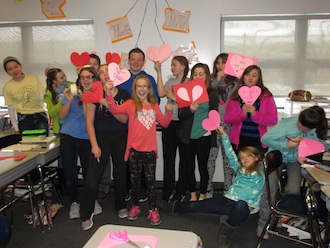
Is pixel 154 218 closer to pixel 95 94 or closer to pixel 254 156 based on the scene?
pixel 254 156

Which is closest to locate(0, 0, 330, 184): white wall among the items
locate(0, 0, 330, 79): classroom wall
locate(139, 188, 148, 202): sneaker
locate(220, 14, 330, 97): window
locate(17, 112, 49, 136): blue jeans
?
locate(0, 0, 330, 79): classroom wall

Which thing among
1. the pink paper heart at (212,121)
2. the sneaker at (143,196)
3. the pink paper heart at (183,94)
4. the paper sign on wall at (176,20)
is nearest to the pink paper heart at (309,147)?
the pink paper heart at (212,121)

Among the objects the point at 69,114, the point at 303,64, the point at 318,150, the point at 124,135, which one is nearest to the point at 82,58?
the point at 69,114

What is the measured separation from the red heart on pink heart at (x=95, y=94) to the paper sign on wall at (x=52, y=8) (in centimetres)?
177

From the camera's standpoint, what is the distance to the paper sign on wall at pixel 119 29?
11.3ft

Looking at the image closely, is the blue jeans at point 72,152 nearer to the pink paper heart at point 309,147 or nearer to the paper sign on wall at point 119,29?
the paper sign on wall at point 119,29

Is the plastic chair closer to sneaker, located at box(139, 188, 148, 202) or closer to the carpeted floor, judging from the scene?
the carpeted floor

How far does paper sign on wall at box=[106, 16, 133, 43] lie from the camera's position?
3456 millimetres

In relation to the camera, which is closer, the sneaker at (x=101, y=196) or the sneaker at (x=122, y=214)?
the sneaker at (x=122, y=214)

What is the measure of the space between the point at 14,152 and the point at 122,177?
0.91 metres

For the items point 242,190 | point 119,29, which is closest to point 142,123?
point 242,190

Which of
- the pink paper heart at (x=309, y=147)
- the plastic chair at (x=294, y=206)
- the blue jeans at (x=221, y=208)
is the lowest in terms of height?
the blue jeans at (x=221, y=208)

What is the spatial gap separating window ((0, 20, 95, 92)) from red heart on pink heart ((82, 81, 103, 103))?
60.5 inches

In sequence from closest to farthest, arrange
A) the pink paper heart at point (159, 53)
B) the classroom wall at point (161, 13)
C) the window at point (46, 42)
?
the pink paper heart at point (159, 53) < the classroom wall at point (161, 13) < the window at point (46, 42)
